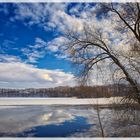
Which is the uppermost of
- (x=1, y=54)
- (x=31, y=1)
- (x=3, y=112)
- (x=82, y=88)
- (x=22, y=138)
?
(x=31, y=1)

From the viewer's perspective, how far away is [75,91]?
172 inches

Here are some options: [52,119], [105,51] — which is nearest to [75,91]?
[52,119]

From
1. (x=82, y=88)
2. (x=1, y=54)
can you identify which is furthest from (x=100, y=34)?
(x=1, y=54)

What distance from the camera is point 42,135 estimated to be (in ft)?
13.5

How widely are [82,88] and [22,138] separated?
100 centimetres

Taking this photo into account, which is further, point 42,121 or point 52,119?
point 52,119

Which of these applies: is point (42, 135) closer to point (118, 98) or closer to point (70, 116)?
point (70, 116)

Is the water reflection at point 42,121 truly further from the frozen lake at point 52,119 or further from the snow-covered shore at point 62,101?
the snow-covered shore at point 62,101

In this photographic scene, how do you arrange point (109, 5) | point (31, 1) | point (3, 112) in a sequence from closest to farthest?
point (31, 1), point (109, 5), point (3, 112)

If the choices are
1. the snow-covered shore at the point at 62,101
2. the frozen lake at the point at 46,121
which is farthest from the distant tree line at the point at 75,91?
the frozen lake at the point at 46,121

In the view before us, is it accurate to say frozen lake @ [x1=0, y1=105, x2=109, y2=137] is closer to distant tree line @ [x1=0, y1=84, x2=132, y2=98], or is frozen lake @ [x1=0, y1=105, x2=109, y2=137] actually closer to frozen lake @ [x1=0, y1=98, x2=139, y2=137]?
frozen lake @ [x1=0, y1=98, x2=139, y2=137]

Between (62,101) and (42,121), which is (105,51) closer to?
(62,101)

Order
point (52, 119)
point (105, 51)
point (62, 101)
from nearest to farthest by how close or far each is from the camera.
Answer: point (62, 101) → point (52, 119) → point (105, 51)

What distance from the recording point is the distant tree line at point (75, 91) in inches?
165
